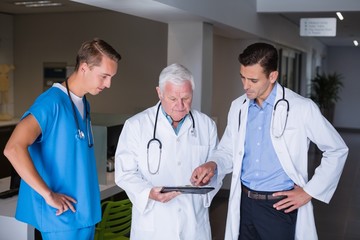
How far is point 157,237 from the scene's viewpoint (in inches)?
95.7

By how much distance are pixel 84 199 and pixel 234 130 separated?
0.90 m

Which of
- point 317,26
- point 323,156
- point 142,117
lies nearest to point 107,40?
point 317,26

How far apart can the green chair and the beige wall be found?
Result: 3.66m

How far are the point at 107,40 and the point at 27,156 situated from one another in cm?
578

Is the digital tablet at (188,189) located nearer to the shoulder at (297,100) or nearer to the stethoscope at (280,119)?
the stethoscope at (280,119)

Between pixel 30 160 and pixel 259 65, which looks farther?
pixel 259 65

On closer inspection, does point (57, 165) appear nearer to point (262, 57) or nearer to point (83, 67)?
point (83, 67)

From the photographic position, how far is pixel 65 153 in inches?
91.1

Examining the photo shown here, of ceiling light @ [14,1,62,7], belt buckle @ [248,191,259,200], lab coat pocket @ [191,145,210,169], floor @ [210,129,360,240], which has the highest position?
ceiling light @ [14,1,62,7]

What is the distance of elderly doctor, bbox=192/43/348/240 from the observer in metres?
2.50

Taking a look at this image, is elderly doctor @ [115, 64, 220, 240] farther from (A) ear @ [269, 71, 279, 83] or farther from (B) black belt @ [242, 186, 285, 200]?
(A) ear @ [269, 71, 279, 83]

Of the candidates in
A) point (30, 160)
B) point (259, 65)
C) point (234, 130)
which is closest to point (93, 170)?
point (30, 160)

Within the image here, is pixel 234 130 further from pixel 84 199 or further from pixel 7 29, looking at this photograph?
pixel 7 29

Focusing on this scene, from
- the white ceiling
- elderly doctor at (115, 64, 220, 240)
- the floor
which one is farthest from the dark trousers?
the floor
